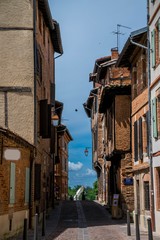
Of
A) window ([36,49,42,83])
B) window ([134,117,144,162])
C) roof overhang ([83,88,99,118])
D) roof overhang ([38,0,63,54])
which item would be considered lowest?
Result: window ([134,117,144,162])

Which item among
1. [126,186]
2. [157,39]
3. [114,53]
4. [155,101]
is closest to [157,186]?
[155,101]

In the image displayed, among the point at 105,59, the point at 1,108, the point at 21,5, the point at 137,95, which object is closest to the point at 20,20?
the point at 21,5

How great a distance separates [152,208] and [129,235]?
213 cm

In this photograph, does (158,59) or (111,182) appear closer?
(158,59)

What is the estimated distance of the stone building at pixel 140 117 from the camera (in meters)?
19.8

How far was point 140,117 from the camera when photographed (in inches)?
821

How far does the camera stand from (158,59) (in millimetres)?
17609

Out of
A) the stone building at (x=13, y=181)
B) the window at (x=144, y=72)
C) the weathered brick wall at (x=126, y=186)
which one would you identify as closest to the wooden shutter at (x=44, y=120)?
the stone building at (x=13, y=181)

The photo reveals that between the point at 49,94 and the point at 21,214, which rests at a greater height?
the point at 49,94

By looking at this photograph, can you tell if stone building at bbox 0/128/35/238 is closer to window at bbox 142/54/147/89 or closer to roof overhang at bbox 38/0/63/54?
window at bbox 142/54/147/89

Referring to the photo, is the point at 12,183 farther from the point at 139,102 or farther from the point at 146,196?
the point at 139,102

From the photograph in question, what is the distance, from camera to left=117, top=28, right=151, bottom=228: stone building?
1981 cm

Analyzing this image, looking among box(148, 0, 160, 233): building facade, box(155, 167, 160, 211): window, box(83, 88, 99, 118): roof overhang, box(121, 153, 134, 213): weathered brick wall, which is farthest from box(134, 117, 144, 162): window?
box(83, 88, 99, 118): roof overhang

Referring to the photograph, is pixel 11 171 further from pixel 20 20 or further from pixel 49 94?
pixel 49 94
